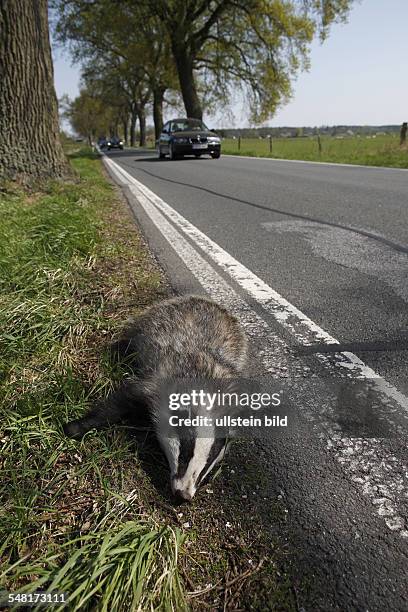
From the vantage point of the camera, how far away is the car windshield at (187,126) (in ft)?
72.3

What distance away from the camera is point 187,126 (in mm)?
22297

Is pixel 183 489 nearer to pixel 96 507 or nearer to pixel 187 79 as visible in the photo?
pixel 96 507

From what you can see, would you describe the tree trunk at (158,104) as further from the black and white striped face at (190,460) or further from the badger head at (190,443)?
the black and white striped face at (190,460)

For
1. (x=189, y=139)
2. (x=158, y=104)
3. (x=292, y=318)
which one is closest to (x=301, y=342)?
(x=292, y=318)

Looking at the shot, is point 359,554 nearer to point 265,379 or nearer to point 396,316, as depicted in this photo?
point 265,379

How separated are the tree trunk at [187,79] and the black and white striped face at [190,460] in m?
31.4

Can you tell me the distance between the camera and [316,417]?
6.51 feet

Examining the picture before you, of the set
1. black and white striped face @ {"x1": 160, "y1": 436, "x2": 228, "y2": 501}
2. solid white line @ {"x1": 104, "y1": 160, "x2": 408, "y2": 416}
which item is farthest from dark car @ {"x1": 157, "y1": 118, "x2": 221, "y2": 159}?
black and white striped face @ {"x1": 160, "y1": 436, "x2": 228, "y2": 501}

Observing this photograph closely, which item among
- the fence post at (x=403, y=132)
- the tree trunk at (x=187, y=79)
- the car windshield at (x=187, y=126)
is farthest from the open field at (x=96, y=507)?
the tree trunk at (x=187, y=79)

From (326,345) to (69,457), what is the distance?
149 cm

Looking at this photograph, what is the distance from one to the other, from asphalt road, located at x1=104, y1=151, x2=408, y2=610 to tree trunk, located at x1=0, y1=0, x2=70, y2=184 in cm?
180

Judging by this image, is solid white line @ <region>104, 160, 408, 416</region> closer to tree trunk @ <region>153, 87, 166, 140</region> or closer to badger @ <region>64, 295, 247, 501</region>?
badger @ <region>64, 295, 247, 501</region>

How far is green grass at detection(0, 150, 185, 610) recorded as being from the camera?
1.29 m

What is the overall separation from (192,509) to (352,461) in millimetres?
610
